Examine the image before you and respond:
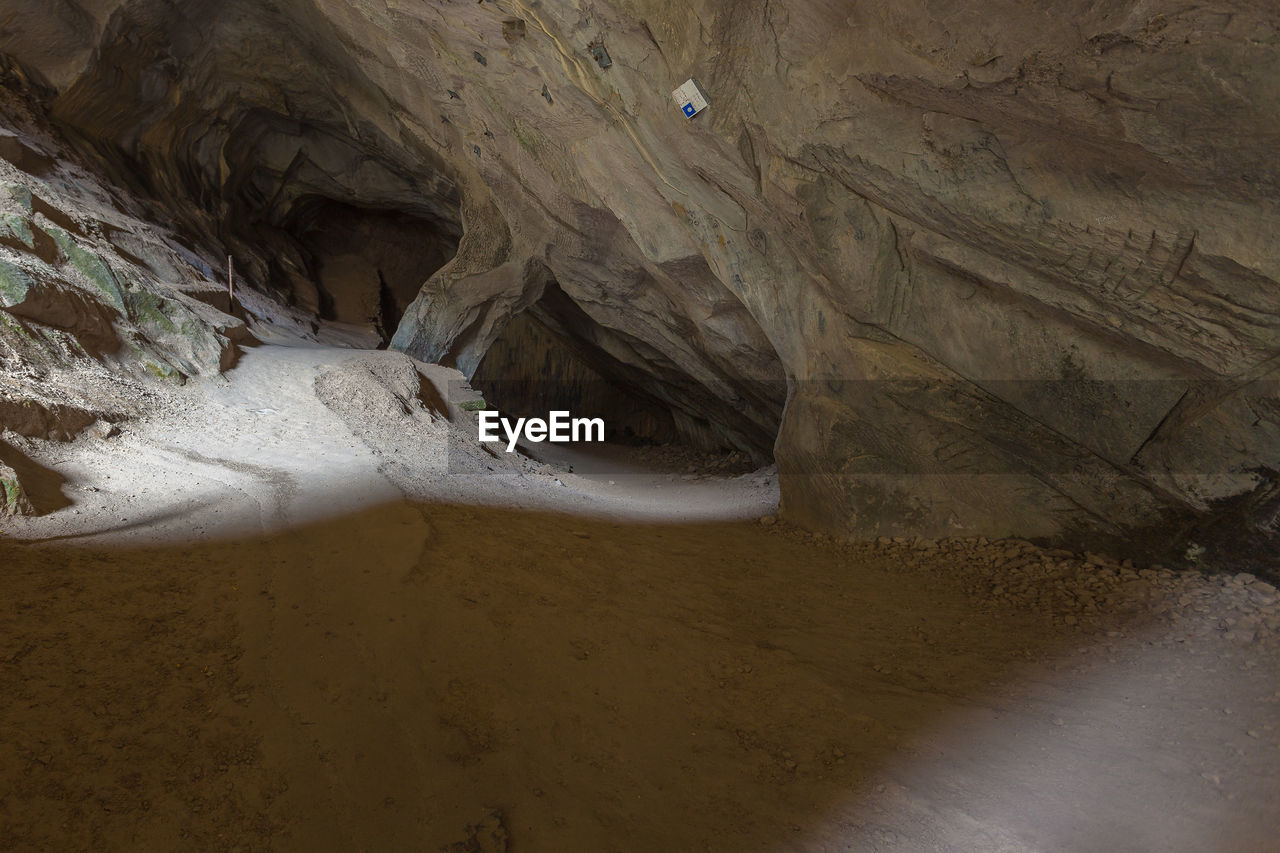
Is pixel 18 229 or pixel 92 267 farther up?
pixel 18 229

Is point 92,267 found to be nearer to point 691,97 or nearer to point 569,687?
point 691,97

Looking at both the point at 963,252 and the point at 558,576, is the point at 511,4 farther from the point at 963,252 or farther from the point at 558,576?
the point at 558,576

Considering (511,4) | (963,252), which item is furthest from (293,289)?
(963,252)

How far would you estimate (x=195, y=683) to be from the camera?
2354 mm

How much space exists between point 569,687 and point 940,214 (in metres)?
3.05

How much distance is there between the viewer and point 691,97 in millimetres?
4672

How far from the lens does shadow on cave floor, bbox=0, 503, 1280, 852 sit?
2.00 metres

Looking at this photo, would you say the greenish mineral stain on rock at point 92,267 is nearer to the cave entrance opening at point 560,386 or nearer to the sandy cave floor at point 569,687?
the sandy cave floor at point 569,687

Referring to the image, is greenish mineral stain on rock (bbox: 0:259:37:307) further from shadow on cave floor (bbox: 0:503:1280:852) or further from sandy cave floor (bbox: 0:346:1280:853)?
shadow on cave floor (bbox: 0:503:1280:852)

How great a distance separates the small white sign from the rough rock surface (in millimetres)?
84

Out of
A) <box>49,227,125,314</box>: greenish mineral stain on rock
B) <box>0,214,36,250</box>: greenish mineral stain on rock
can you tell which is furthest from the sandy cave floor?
<box>0,214,36,250</box>: greenish mineral stain on rock

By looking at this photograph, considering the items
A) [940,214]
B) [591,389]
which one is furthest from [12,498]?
[591,389]

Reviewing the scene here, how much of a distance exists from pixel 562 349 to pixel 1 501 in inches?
504

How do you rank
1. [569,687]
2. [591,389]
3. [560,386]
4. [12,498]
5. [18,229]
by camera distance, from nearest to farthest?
[569,687] < [12,498] < [18,229] < [560,386] < [591,389]
